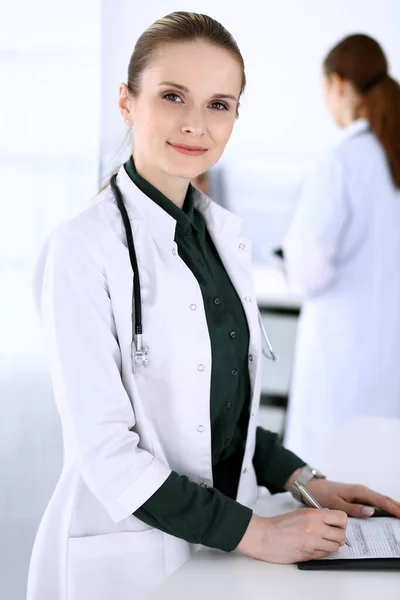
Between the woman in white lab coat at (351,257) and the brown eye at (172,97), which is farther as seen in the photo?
the woman in white lab coat at (351,257)

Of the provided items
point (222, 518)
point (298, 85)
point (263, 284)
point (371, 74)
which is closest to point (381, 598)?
point (222, 518)

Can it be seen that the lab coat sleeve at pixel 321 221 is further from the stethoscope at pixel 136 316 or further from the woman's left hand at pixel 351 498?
the stethoscope at pixel 136 316

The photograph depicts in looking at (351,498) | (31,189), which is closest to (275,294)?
(31,189)

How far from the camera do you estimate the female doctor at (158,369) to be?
1.21 metres

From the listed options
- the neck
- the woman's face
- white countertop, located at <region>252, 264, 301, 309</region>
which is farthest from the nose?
white countertop, located at <region>252, 264, 301, 309</region>

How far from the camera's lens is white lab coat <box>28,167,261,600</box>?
121 cm

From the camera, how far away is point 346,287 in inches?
117

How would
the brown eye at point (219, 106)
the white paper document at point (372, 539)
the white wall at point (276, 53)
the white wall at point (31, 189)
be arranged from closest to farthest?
the white paper document at point (372, 539) → the brown eye at point (219, 106) → the white wall at point (31, 189) → the white wall at point (276, 53)

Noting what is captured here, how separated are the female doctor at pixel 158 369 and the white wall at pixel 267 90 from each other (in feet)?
10.9

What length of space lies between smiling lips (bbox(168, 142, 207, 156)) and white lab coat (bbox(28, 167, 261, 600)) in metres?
0.09

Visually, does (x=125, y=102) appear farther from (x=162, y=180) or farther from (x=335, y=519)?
(x=335, y=519)

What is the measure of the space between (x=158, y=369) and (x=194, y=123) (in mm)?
379

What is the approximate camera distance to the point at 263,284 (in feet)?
13.4

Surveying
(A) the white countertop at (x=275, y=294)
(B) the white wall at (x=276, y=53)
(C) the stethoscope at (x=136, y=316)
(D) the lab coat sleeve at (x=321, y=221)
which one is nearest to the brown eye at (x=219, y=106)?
(C) the stethoscope at (x=136, y=316)
